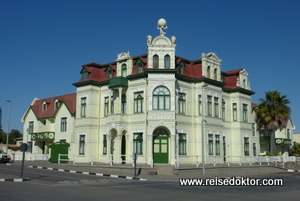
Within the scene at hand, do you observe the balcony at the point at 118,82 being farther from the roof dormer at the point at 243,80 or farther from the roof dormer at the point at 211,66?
the roof dormer at the point at 243,80

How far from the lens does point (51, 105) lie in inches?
1781

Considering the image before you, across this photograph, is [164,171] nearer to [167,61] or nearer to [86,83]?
[167,61]

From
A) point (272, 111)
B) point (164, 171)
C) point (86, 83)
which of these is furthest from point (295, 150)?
point (86, 83)

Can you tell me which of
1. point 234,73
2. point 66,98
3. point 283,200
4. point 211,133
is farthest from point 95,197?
point 66,98

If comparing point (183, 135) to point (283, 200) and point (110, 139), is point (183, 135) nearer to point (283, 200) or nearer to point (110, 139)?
point (110, 139)

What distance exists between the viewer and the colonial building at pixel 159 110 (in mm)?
30828

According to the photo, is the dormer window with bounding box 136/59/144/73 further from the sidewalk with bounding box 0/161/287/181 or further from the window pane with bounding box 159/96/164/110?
the sidewalk with bounding box 0/161/287/181

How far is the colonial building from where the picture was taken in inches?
1214

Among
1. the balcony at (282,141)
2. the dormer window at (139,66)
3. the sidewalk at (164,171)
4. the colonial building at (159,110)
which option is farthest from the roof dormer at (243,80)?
the dormer window at (139,66)

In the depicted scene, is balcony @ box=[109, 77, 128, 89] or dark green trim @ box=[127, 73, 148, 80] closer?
dark green trim @ box=[127, 73, 148, 80]

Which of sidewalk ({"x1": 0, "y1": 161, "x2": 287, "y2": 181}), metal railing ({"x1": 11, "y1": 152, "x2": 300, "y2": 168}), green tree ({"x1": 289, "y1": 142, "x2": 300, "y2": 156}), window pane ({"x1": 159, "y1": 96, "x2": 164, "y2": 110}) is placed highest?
window pane ({"x1": 159, "y1": 96, "x2": 164, "y2": 110})

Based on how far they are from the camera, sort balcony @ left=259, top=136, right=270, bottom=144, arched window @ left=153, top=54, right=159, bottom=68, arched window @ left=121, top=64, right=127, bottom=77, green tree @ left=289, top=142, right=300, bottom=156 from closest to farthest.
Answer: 1. arched window @ left=153, top=54, right=159, bottom=68
2. arched window @ left=121, top=64, right=127, bottom=77
3. balcony @ left=259, top=136, right=270, bottom=144
4. green tree @ left=289, top=142, right=300, bottom=156

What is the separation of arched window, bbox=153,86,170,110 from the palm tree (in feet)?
55.5

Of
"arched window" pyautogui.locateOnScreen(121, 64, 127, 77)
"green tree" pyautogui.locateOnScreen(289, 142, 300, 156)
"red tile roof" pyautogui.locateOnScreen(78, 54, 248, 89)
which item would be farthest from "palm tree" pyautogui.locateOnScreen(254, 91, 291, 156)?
"arched window" pyautogui.locateOnScreen(121, 64, 127, 77)
